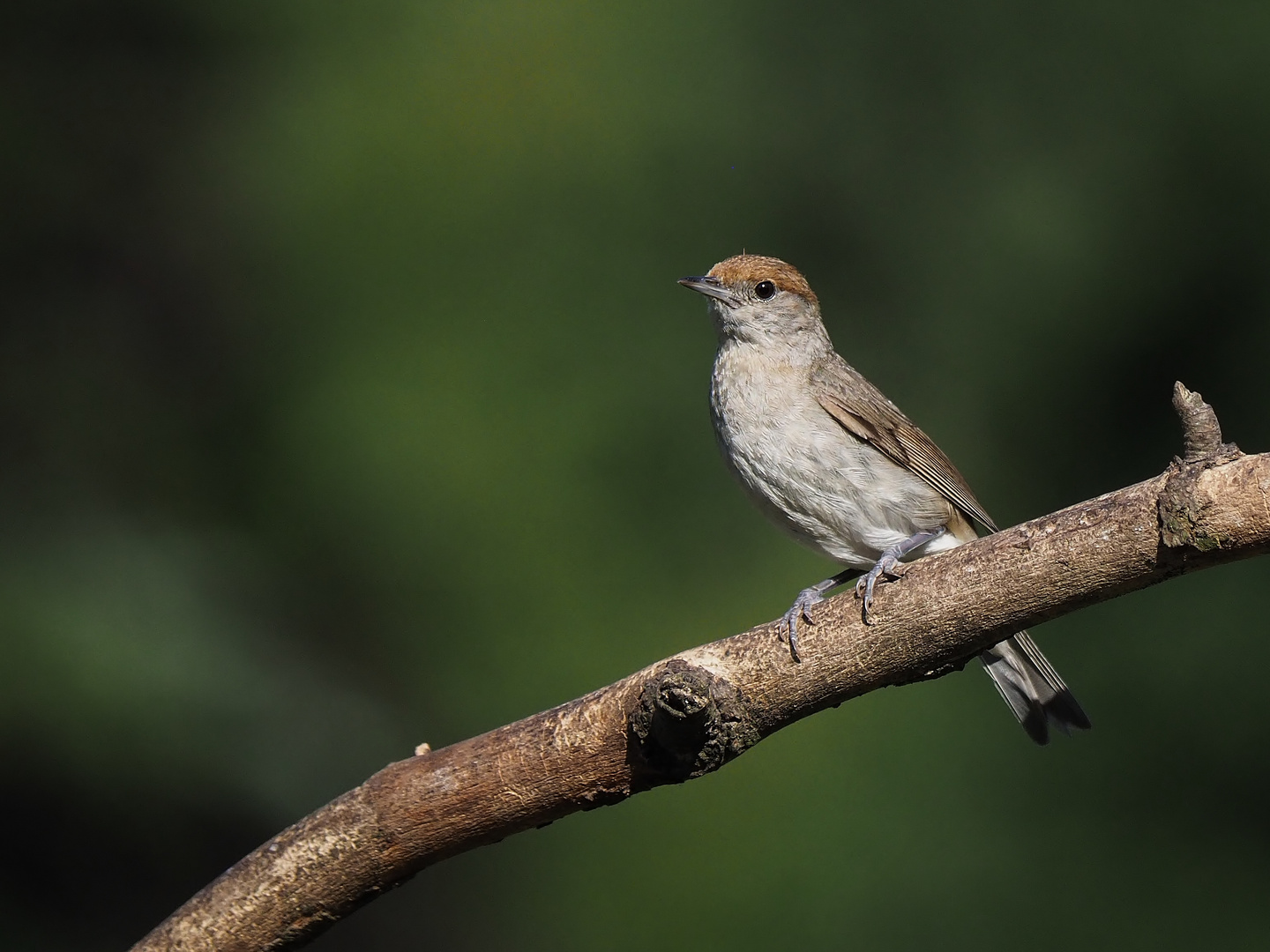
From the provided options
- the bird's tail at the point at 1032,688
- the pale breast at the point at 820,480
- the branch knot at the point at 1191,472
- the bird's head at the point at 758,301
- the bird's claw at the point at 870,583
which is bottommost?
the branch knot at the point at 1191,472

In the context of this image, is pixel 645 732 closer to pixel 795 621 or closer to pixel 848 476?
pixel 795 621

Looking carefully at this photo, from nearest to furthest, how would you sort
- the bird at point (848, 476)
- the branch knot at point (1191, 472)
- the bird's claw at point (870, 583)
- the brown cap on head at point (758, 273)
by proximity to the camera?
the branch knot at point (1191, 472) → the bird's claw at point (870, 583) → the bird at point (848, 476) → the brown cap on head at point (758, 273)

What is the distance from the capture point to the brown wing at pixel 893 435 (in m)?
5.04

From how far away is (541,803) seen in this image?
381 cm

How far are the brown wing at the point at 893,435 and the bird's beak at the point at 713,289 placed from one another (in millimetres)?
569

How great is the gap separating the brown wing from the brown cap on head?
0.60m

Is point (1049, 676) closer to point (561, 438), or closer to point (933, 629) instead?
point (933, 629)

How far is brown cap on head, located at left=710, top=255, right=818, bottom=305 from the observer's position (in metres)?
5.71

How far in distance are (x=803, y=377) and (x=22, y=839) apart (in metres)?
6.28

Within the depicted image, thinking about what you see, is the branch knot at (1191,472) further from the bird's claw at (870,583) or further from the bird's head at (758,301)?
the bird's head at (758,301)

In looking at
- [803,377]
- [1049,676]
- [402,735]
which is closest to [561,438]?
[402,735]

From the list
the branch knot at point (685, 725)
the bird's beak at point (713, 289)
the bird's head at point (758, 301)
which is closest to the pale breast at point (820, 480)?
the bird's head at point (758, 301)

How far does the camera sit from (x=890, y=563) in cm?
441

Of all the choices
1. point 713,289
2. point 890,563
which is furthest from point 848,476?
point 713,289
